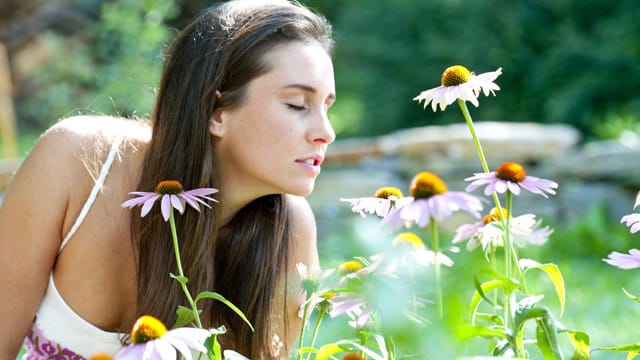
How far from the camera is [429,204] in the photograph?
0.75 meters

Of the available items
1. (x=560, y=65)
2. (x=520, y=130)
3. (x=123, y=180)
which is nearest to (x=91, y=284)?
(x=123, y=180)

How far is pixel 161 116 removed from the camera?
1.51 metres

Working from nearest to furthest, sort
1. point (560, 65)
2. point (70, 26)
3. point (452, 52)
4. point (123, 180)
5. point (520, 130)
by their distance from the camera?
1. point (123, 180)
2. point (520, 130)
3. point (560, 65)
4. point (452, 52)
5. point (70, 26)

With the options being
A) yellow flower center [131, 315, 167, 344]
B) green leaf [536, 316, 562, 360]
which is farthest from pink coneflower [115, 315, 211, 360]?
green leaf [536, 316, 562, 360]

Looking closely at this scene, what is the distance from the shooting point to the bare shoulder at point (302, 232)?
1.70 metres

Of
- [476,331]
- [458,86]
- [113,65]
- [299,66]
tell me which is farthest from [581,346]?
[113,65]

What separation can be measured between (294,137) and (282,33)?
218mm

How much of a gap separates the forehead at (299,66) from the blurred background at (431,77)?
155cm

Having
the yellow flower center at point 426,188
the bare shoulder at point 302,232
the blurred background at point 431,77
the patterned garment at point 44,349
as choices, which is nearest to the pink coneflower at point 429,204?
the yellow flower center at point 426,188

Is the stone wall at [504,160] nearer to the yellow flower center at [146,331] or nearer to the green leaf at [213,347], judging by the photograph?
the green leaf at [213,347]

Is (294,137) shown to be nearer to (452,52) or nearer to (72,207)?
(72,207)

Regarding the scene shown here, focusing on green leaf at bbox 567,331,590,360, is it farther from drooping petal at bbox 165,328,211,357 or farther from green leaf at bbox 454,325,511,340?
drooping petal at bbox 165,328,211,357

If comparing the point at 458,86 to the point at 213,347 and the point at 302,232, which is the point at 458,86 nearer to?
the point at 213,347

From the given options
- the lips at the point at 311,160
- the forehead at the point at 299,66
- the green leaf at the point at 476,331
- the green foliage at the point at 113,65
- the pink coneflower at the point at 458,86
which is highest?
the green foliage at the point at 113,65
